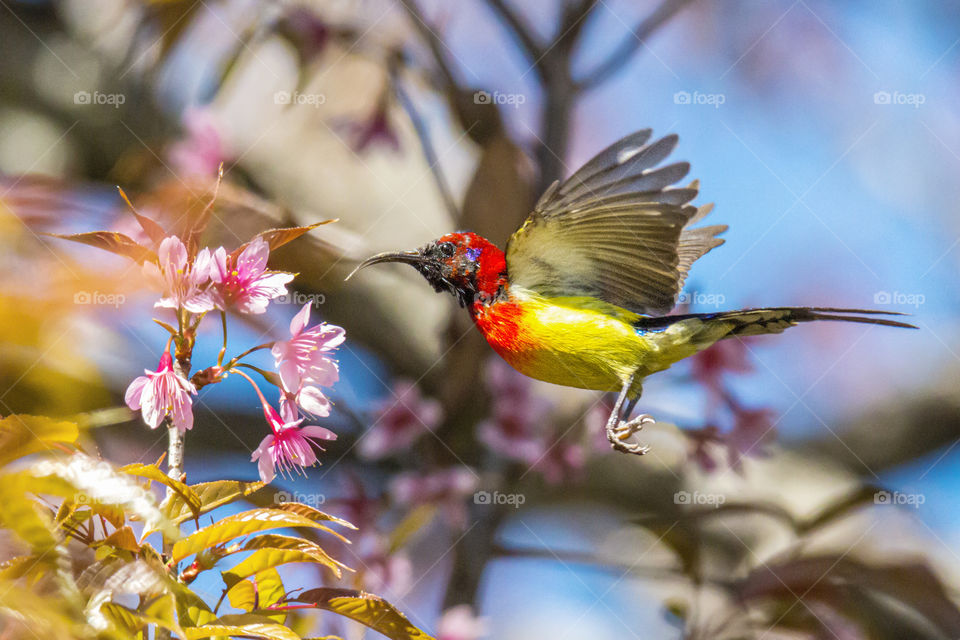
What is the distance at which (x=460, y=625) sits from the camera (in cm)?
130

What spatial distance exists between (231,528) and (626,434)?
33 centimetres

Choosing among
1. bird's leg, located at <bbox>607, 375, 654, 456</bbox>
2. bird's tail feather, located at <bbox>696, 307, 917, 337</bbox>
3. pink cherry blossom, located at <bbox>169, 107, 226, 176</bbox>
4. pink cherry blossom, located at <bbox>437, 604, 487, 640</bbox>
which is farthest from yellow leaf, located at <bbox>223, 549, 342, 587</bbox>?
pink cherry blossom, located at <bbox>169, 107, 226, 176</bbox>

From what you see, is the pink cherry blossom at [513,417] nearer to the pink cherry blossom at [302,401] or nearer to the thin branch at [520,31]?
the thin branch at [520,31]

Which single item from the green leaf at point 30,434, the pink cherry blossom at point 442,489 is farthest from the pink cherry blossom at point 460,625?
the green leaf at point 30,434

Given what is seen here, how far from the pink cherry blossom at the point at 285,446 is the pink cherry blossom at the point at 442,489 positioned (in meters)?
0.97

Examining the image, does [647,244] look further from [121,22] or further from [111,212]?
[121,22]

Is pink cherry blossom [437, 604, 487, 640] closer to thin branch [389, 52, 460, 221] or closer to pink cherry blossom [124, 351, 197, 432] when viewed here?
thin branch [389, 52, 460, 221]

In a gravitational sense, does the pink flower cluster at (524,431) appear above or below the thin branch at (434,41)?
below

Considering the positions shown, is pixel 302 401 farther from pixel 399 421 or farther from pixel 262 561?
pixel 399 421

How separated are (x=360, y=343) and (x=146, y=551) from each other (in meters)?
1.11

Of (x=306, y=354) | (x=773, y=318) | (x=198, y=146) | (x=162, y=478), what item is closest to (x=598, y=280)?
(x=773, y=318)

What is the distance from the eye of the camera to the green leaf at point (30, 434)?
29 cm

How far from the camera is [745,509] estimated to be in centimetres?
135

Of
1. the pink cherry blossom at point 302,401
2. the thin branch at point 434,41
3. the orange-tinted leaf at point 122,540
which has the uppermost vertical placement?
the thin branch at point 434,41
